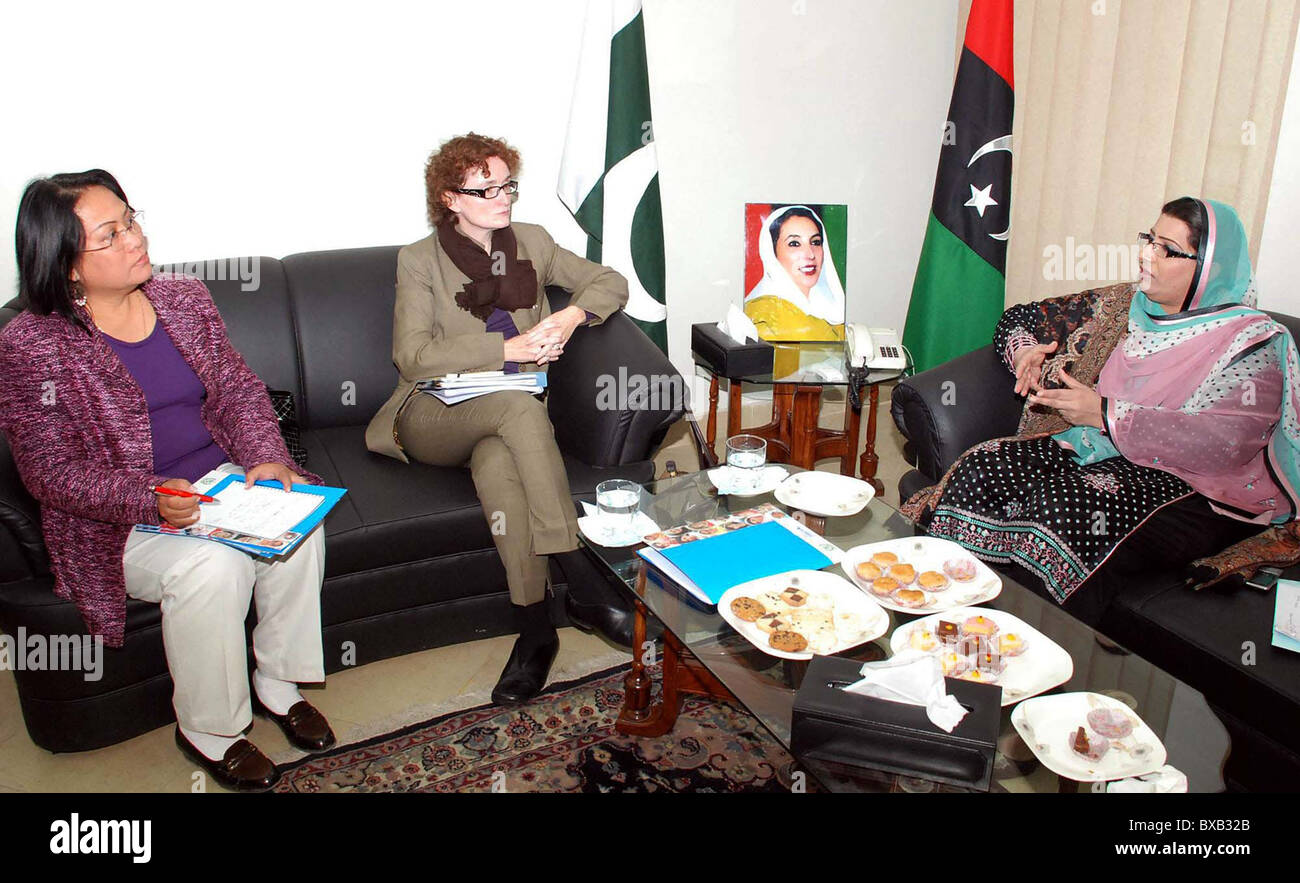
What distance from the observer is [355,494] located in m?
2.53

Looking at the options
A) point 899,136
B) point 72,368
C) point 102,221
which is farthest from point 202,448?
point 899,136

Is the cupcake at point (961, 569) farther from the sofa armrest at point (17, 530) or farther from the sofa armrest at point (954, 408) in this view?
the sofa armrest at point (17, 530)

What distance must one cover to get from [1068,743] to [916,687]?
255 mm

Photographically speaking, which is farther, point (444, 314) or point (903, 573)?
point (444, 314)

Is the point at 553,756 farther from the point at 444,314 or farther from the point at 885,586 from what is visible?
the point at 444,314

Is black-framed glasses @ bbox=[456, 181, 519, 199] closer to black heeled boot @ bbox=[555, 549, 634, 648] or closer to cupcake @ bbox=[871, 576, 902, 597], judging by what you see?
black heeled boot @ bbox=[555, 549, 634, 648]

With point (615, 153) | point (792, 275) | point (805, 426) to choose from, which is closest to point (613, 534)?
point (805, 426)

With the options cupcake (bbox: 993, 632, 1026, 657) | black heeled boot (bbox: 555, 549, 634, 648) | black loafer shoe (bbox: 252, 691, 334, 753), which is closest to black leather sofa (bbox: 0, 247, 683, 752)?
black heeled boot (bbox: 555, 549, 634, 648)

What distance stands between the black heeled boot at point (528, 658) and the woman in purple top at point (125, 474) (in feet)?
1.38

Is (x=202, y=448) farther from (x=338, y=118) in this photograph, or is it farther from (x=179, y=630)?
(x=338, y=118)

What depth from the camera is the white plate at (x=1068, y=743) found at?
4.84 ft

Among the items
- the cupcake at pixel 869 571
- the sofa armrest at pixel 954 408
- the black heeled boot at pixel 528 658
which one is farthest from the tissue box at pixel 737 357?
the cupcake at pixel 869 571
